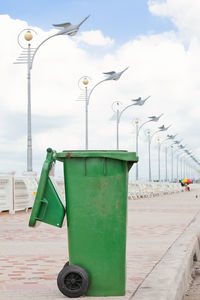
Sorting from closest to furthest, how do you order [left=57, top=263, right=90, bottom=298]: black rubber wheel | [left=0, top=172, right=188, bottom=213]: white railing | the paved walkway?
[left=57, top=263, right=90, bottom=298]: black rubber wheel
the paved walkway
[left=0, top=172, right=188, bottom=213]: white railing

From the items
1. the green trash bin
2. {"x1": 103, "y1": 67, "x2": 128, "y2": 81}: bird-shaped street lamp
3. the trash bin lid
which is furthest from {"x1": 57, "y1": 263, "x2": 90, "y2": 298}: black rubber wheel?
{"x1": 103, "y1": 67, "x2": 128, "y2": 81}: bird-shaped street lamp

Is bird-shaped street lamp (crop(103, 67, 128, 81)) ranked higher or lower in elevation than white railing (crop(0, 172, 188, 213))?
higher

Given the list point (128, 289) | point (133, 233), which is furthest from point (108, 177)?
point (133, 233)

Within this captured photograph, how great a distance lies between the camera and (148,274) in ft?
17.2

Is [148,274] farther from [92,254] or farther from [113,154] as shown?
[113,154]

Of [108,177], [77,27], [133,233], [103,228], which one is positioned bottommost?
[133,233]

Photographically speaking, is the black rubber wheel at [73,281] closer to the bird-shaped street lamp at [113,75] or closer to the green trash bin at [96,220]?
the green trash bin at [96,220]

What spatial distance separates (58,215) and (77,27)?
68.5 feet

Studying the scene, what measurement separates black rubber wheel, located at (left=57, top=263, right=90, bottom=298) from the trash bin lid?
0.93m

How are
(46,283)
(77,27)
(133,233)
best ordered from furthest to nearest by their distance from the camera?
(77,27) < (133,233) < (46,283)

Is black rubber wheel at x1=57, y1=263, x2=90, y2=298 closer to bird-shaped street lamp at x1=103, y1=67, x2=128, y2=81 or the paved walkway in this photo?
the paved walkway

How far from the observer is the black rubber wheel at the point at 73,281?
430 centimetres

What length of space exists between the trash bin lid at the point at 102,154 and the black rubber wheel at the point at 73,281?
93 centimetres

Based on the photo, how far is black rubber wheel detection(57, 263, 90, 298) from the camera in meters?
4.30
